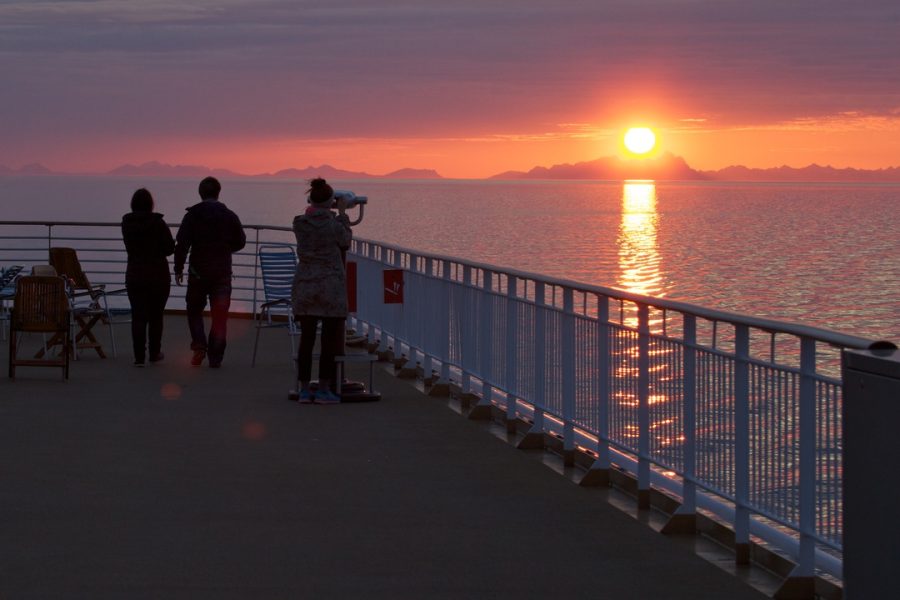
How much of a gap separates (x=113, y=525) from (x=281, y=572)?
1.18 metres

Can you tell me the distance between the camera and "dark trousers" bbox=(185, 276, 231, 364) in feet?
44.3

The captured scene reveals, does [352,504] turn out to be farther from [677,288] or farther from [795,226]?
[795,226]

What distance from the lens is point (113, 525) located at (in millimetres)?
6520

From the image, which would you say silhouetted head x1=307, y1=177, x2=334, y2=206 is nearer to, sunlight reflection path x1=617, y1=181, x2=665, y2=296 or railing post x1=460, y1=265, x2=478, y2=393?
railing post x1=460, y1=265, x2=478, y2=393

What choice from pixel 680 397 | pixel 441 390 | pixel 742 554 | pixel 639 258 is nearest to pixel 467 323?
pixel 441 390

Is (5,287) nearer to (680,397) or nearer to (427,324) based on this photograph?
(427,324)

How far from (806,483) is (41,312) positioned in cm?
839

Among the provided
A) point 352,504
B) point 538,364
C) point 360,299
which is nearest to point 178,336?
point 360,299

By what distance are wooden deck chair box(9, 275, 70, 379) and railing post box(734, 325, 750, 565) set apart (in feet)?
24.4

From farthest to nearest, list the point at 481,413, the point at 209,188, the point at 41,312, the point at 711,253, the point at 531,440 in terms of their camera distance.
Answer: the point at 711,253
the point at 209,188
the point at 41,312
the point at 481,413
the point at 531,440

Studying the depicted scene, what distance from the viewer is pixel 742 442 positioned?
581 centimetres

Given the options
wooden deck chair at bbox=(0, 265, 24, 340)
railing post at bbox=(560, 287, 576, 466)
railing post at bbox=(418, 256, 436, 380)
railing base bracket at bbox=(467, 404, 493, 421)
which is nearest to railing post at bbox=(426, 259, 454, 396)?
railing post at bbox=(418, 256, 436, 380)

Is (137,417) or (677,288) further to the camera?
(677,288)

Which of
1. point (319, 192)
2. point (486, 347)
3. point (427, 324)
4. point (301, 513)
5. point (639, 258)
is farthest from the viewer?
point (639, 258)
